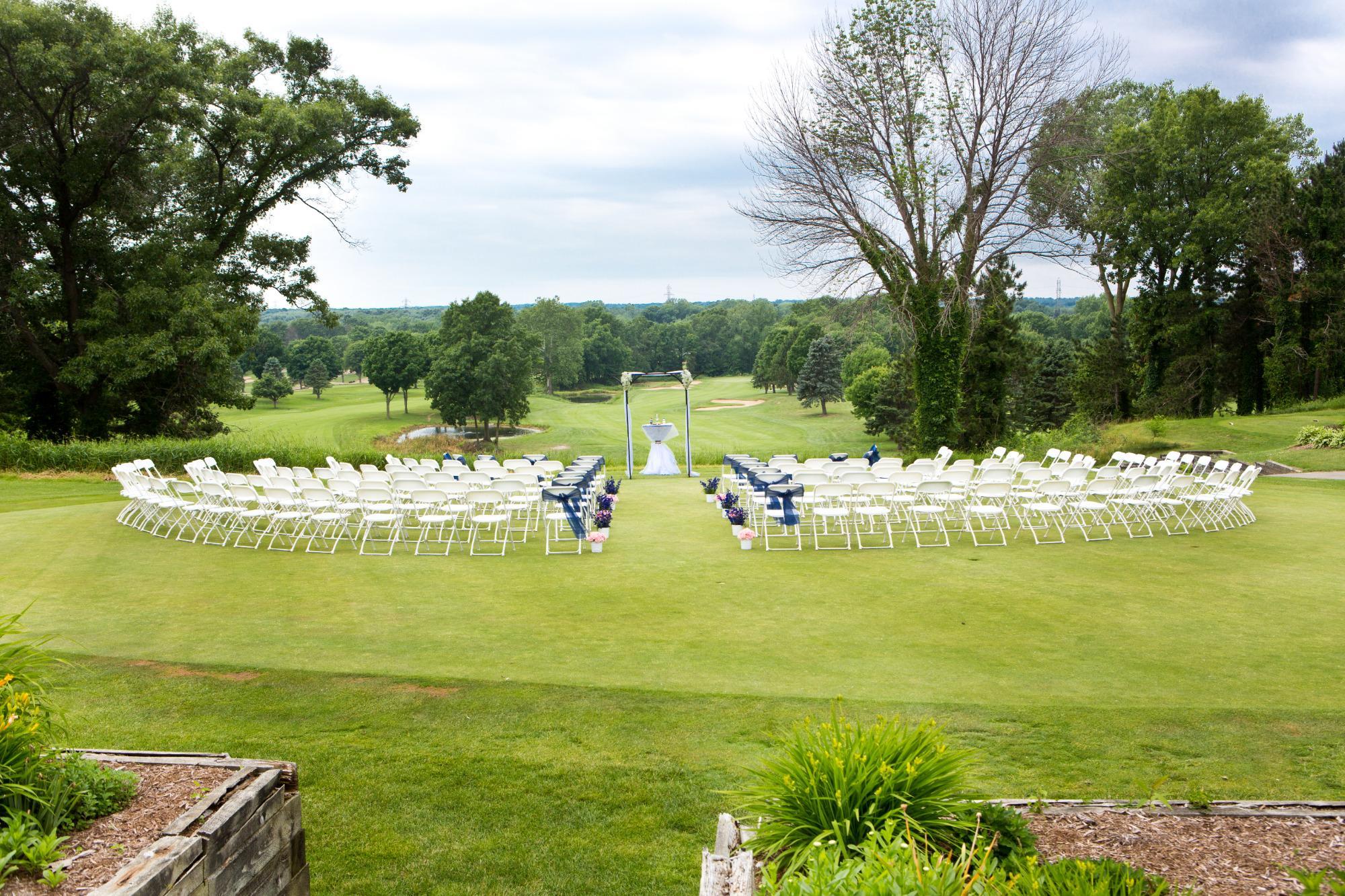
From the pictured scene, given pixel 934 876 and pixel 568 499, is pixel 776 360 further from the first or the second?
pixel 934 876

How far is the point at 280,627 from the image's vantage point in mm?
7246

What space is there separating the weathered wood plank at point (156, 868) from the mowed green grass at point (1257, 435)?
2197 cm

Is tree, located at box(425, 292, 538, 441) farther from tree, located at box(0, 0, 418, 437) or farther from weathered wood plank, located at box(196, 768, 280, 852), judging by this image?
weathered wood plank, located at box(196, 768, 280, 852)

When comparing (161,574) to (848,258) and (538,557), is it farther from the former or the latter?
(848,258)

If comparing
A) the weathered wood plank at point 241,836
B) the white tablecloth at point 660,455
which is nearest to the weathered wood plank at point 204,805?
the weathered wood plank at point 241,836

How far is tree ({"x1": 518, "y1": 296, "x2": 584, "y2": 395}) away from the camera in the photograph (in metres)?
82.2

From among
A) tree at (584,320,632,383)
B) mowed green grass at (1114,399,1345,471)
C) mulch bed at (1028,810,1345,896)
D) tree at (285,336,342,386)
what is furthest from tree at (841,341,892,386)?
mulch bed at (1028,810,1345,896)

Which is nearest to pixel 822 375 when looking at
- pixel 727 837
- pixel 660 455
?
pixel 660 455

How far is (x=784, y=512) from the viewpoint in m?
11.2

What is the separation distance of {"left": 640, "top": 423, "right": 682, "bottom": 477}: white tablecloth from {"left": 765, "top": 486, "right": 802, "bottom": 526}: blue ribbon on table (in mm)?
9584

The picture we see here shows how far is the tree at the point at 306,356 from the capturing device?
276 feet

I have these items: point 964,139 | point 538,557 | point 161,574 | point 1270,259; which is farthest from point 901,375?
point 161,574

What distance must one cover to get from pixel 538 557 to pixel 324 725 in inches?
219

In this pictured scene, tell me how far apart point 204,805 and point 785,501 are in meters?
8.70
